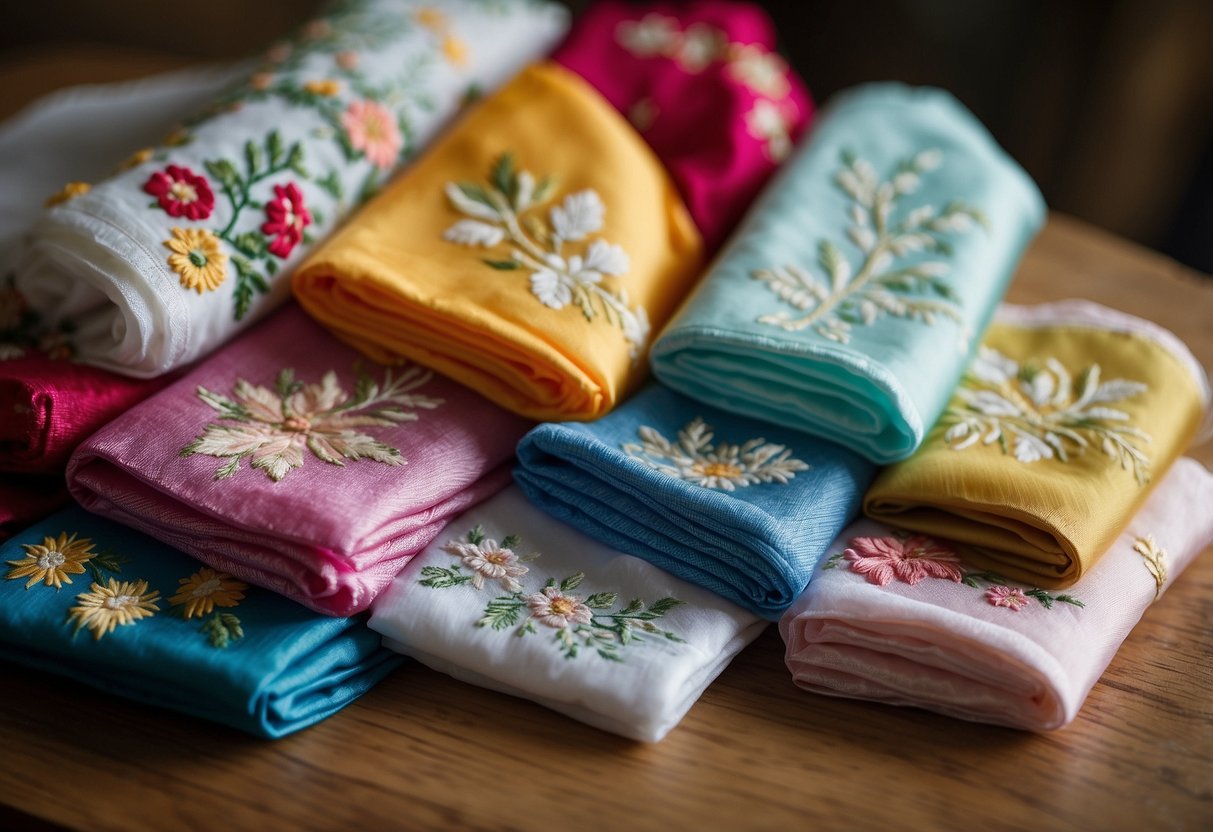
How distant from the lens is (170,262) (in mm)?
918

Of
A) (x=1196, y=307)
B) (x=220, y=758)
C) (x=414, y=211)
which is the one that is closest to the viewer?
(x=220, y=758)

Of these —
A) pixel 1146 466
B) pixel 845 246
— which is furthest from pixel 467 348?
pixel 1146 466

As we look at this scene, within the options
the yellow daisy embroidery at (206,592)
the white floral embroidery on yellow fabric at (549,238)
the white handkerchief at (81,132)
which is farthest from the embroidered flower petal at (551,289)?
the white handkerchief at (81,132)

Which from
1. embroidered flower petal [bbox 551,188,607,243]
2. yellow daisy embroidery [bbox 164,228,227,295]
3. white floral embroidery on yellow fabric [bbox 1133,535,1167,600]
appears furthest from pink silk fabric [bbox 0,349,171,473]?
white floral embroidery on yellow fabric [bbox 1133,535,1167,600]

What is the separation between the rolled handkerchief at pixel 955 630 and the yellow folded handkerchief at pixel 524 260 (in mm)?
248

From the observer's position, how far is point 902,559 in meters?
0.88

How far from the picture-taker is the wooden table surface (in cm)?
73

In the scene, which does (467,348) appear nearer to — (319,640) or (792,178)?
(319,640)

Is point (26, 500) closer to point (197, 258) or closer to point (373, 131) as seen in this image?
point (197, 258)

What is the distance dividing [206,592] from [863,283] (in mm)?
601

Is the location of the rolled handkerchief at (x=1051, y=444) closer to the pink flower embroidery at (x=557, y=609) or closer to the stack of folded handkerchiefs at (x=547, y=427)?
the stack of folded handkerchiefs at (x=547, y=427)

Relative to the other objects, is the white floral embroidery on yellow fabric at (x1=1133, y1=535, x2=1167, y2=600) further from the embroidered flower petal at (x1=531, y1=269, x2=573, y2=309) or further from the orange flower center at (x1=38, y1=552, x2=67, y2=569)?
the orange flower center at (x1=38, y1=552, x2=67, y2=569)

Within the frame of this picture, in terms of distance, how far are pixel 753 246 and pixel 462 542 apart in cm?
39

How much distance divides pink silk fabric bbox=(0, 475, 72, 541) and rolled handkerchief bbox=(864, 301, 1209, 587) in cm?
64
